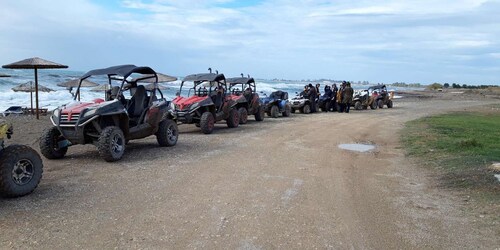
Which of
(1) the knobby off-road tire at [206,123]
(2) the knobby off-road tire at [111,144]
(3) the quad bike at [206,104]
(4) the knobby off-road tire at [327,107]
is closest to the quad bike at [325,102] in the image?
(4) the knobby off-road tire at [327,107]

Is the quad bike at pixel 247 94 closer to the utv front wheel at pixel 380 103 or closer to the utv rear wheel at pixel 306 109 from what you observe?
the utv rear wheel at pixel 306 109

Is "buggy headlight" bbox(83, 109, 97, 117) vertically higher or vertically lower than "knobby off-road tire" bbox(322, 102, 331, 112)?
higher

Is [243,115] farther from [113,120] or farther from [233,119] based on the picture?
[113,120]

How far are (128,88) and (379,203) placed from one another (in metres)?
6.46

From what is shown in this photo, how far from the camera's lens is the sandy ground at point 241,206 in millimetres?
4562

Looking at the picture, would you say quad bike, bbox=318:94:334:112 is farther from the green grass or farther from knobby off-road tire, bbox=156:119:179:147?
knobby off-road tire, bbox=156:119:179:147

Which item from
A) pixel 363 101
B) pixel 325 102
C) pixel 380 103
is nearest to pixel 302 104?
pixel 325 102

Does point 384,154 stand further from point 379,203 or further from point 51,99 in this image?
point 51,99

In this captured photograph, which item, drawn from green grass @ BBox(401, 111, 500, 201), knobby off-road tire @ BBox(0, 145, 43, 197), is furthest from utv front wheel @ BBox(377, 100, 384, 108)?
knobby off-road tire @ BBox(0, 145, 43, 197)

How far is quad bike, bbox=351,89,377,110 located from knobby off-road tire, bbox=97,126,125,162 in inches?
834

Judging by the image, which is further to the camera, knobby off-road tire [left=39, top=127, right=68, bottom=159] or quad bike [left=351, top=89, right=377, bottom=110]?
quad bike [left=351, top=89, right=377, bottom=110]

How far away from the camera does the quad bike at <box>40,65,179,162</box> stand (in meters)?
8.55

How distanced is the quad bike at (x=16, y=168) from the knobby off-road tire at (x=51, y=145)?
278cm

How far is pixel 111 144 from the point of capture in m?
8.55
